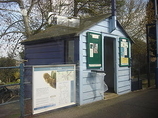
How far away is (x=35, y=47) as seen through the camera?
7992 millimetres

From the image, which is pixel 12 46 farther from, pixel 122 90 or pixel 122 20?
pixel 122 20

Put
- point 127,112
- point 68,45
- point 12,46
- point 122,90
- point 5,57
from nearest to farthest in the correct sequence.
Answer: point 127,112 → point 68,45 → point 122,90 → point 5,57 → point 12,46

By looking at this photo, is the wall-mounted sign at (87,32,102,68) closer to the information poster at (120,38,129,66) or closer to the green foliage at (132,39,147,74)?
the information poster at (120,38,129,66)

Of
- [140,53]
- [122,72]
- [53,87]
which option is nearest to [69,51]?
[53,87]

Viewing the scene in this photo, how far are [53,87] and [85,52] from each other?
5.89ft

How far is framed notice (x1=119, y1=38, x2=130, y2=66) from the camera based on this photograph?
866 centimetres

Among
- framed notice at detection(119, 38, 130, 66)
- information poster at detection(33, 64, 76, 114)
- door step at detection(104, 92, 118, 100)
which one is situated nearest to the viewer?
information poster at detection(33, 64, 76, 114)

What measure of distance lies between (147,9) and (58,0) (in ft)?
18.1

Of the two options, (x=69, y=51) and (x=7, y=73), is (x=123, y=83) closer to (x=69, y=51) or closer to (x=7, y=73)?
(x=69, y=51)

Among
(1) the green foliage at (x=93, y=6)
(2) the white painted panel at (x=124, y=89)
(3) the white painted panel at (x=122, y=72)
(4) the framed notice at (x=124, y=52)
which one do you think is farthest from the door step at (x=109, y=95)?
(1) the green foliage at (x=93, y=6)

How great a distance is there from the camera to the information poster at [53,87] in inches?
206

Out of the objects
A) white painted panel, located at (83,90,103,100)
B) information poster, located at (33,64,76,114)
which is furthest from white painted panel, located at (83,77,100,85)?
information poster, located at (33,64,76,114)

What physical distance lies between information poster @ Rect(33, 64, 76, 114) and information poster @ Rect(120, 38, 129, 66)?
3186 mm

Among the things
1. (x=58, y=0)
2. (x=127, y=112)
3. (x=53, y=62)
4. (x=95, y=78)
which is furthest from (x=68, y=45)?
(x=58, y=0)
